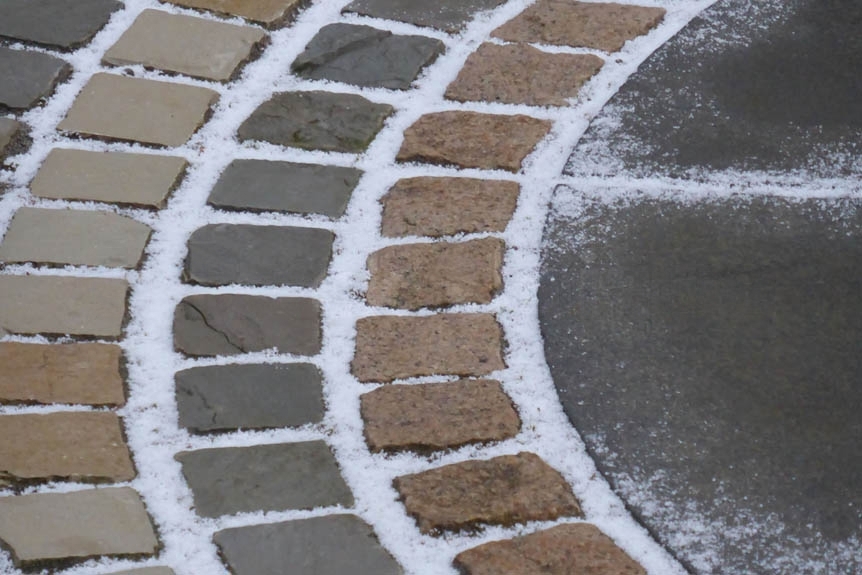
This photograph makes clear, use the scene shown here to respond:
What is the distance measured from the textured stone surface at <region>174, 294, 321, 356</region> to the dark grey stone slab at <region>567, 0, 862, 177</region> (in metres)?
0.69

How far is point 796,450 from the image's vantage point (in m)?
2.20

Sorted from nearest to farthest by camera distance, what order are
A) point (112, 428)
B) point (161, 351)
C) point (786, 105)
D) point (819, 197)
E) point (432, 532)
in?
point (432, 532) < point (112, 428) < point (161, 351) < point (819, 197) < point (786, 105)

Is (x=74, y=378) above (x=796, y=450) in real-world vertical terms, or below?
above

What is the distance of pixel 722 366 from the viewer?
2357 millimetres

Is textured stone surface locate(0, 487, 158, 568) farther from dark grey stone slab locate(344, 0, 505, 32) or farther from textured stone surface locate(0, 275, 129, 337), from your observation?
dark grey stone slab locate(344, 0, 505, 32)

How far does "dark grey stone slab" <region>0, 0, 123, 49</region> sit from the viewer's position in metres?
3.16

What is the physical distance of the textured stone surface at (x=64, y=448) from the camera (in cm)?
217

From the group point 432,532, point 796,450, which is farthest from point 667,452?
point 432,532

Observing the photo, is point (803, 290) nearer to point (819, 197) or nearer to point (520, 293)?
point (819, 197)

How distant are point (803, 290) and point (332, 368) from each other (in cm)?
88

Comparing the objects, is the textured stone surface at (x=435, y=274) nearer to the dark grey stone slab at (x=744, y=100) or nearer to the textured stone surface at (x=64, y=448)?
the dark grey stone slab at (x=744, y=100)

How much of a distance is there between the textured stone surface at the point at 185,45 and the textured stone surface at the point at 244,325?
763mm

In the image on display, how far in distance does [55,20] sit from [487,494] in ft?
5.69

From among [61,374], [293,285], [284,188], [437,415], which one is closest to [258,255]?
[293,285]
